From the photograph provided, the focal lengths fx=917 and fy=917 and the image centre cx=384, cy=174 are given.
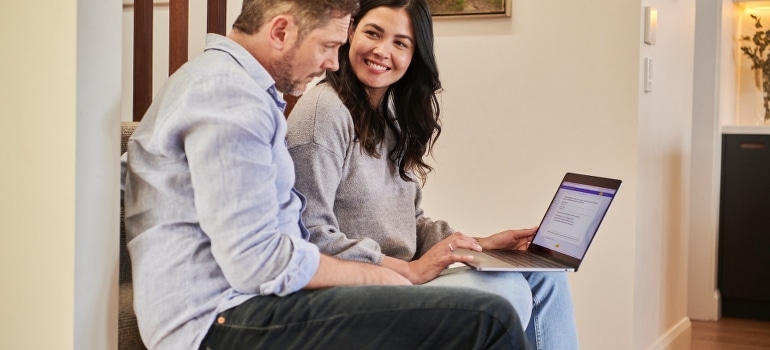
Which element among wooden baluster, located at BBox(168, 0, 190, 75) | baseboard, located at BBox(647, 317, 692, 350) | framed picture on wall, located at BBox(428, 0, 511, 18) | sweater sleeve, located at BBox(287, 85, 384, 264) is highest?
framed picture on wall, located at BBox(428, 0, 511, 18)

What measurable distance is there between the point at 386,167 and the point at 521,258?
33cm

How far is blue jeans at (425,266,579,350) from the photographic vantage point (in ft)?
5.39

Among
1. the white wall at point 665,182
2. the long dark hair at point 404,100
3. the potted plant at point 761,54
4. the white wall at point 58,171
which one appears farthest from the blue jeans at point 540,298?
the potted plant at point 761,54

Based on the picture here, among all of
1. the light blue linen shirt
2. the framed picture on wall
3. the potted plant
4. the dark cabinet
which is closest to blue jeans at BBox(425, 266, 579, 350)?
the light blue linen shirt

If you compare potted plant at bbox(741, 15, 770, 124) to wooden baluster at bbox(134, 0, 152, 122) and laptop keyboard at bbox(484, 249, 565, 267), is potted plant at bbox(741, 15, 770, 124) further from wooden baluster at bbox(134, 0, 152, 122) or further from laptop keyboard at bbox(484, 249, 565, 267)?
wooden baluster at bbox(134, 0, 152, 122)

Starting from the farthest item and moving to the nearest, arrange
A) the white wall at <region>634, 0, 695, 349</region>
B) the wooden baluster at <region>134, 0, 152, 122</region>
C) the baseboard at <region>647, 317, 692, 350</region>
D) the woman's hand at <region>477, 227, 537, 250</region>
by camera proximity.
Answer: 1. the baseboard at <region>647, 317, 692, 350</region>
2. the white wall at <region>634, 0, 695, 349</region>
3. the wooden baluster at <region>134, 0, 152, 122</region>
4. the woman's hand at <region>477, 227, 537, 250</region>

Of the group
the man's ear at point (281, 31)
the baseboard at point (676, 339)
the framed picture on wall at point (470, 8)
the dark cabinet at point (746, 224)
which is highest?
the framed picture on wall at point (470, 8)

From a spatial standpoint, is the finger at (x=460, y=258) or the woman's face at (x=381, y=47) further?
the woman's face at (x=381, y=47)

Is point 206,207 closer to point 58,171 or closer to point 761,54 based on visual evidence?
point 58,171

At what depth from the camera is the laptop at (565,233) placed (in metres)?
1.70

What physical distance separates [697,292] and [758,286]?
0.27 meters

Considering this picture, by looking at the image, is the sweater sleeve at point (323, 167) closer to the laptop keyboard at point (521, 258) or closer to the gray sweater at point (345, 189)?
the gray sweater at point (345, 189)

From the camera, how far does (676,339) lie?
329cm

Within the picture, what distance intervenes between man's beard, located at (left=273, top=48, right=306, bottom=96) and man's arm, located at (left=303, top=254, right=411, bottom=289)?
0.29m
